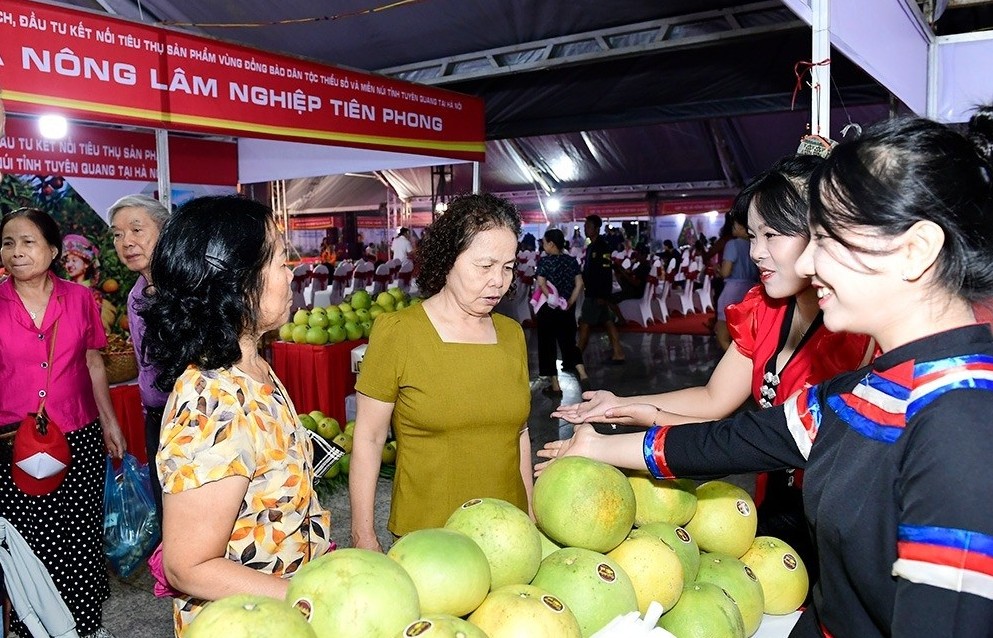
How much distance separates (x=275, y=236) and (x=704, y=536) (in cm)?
118

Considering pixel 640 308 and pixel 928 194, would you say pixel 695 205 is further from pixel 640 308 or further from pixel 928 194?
pixel 928 194

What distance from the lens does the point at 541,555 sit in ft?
4.12

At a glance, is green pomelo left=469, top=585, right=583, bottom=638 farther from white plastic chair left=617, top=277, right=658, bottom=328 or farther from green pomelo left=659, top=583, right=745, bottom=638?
white plastic chair left=617, top=277, right=658, bottom=328

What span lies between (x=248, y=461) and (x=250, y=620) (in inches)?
22.3

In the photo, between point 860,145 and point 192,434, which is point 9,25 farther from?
point 860,145

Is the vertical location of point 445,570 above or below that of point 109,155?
below

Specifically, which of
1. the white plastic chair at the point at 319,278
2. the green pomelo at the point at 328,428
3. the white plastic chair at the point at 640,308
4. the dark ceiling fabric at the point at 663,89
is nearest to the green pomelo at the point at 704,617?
the green pomelo at the point at 328,428

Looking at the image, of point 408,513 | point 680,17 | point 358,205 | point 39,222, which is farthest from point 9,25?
point 358,205

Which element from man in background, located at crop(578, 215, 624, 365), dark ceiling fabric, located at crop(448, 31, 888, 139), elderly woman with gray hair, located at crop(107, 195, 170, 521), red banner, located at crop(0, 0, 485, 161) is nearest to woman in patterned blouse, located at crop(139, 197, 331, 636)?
elderly woman with gray hair, located at crop(107, 195, 170, 521)

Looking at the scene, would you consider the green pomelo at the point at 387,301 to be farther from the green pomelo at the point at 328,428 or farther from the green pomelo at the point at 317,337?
the green pomelo at the point at 328,428

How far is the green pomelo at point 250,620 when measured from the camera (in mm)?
796

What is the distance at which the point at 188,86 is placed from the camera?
399 cm

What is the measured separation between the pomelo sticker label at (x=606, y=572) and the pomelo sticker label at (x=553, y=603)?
13 cm

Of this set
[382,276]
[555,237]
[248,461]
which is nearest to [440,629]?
[248,461]
